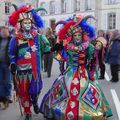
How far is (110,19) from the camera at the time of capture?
38344mm

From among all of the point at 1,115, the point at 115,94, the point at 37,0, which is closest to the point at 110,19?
the point at 37,0

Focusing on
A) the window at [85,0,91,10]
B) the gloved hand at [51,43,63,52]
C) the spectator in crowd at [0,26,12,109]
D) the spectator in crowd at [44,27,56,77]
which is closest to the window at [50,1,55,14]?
the window at [85,0,91,10]

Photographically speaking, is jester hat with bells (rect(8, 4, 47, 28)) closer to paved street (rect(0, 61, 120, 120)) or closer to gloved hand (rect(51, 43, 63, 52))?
gloved hand (rect(51, 43, 63, 52))

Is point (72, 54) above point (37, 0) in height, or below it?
below

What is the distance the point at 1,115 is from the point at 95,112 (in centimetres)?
182

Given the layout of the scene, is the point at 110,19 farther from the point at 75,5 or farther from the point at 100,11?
the point at 75,5

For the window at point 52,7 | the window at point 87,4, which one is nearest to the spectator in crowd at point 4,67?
the window at point 87,4

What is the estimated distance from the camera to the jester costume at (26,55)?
6.36m

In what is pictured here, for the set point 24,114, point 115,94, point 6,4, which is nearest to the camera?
point 24,114

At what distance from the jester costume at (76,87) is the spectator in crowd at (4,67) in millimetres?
1201

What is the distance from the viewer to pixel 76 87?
20.5 ft

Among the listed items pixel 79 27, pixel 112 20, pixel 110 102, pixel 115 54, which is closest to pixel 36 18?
pixel 79 27

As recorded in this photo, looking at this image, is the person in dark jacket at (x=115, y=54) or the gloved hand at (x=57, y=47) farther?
the person in dark jacket at (x=115, y=54)

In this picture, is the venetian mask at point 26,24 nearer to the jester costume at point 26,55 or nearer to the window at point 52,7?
the jester costume at point 26,55
